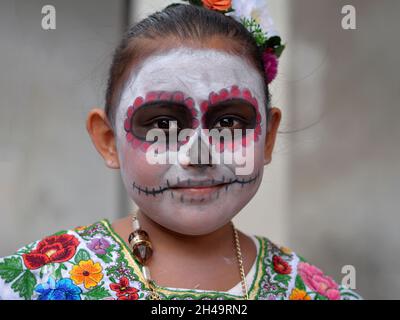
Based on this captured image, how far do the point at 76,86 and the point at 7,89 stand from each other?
1.15 feet

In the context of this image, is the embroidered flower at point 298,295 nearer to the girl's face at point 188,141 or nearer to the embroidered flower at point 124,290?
the girl's face at point 188,141

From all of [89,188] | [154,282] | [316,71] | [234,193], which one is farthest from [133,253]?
[316,71]

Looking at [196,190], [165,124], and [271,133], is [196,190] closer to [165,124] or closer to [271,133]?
[165,124]

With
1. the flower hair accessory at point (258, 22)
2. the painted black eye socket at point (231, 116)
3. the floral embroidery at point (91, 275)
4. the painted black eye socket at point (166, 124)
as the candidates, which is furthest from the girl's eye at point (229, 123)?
the floral embroidery at point (91, 275)

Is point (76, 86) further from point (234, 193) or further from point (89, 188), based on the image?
point (234, 193)

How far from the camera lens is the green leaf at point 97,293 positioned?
1469mm

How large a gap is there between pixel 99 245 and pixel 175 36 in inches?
24.1

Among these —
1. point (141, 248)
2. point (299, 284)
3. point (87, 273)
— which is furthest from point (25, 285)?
point (299, 284)

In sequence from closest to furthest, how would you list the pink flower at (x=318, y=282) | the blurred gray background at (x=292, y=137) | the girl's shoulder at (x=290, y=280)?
1. the girl's shoulder at (x=290, y=280)
2. the pink flower at (x=318, y=282)
3. the blurred gray background at (x=292, y=137)

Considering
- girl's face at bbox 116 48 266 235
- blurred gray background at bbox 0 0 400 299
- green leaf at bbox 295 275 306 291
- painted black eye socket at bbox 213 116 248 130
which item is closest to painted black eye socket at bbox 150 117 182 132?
girl's face at bbox 116 48 266 235

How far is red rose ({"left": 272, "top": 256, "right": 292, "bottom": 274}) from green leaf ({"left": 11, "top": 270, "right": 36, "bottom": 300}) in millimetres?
701

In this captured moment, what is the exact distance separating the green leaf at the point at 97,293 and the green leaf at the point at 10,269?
190 mm

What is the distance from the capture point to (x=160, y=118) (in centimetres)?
148

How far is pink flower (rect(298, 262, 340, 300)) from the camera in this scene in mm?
1746
